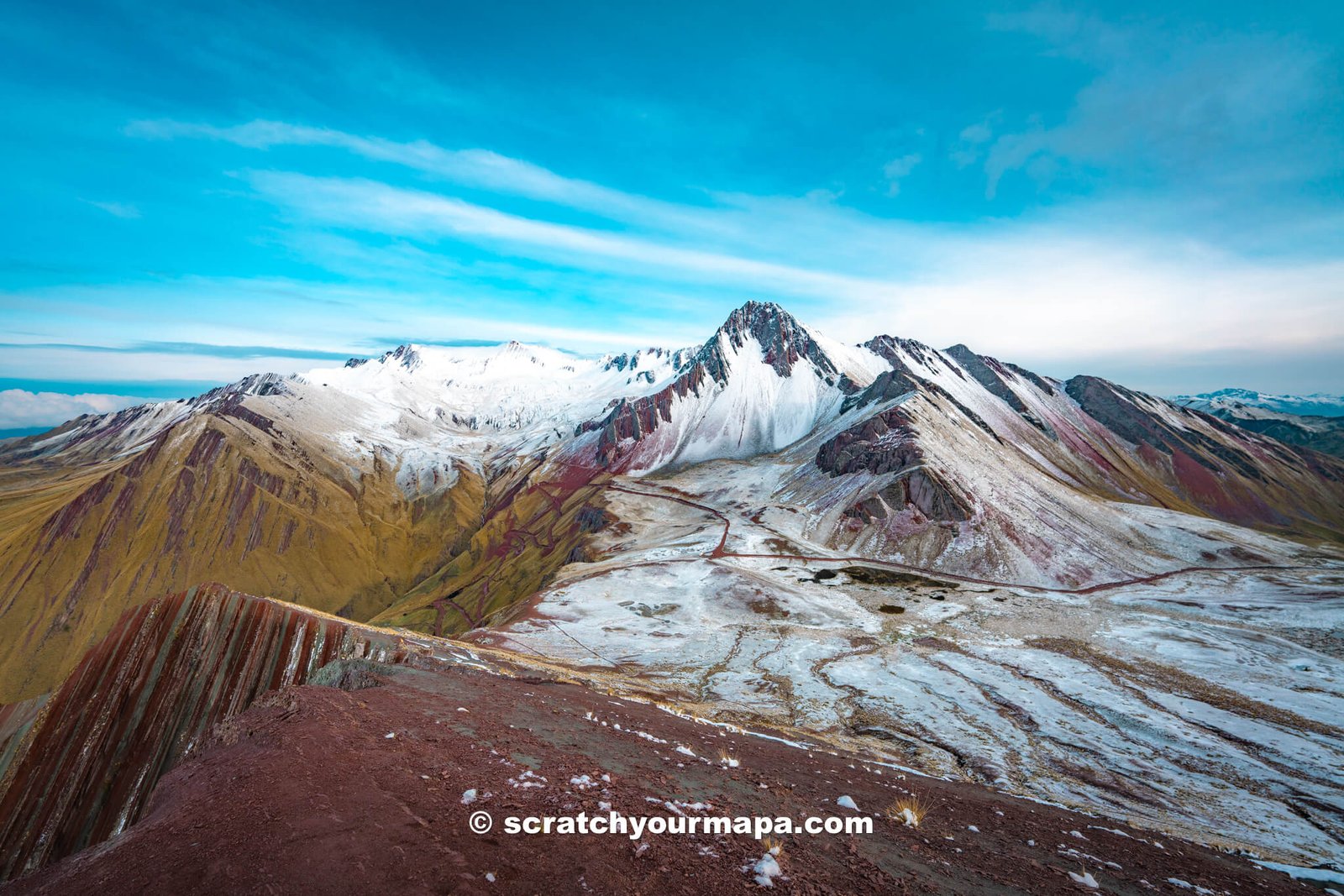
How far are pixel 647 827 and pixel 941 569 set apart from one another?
115 m

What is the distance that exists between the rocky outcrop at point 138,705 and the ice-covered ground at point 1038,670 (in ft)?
94.3

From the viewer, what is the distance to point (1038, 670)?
54.5 meters

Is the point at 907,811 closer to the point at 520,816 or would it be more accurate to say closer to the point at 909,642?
the point at 520,816

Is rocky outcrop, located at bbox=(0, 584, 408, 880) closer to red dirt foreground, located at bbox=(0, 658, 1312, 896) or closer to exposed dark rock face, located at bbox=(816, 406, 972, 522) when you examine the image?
red dirt foreground, located at bbox=(0, 658, 1312, 896)

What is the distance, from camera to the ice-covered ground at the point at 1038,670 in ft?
102

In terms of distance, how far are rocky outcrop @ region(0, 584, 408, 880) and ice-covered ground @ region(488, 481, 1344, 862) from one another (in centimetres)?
2874

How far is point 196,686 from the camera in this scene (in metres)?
18.2

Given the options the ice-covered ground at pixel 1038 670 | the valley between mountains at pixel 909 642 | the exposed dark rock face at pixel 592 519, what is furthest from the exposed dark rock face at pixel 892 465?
the exposed dark rock face at pixel 592 519

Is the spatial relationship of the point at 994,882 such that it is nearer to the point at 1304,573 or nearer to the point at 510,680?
the point at 510,680

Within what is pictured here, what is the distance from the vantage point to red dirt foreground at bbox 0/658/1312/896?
8211mm

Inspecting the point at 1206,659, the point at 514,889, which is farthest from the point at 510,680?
the point at 1206,659

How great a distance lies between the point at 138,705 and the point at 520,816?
16.6 metres

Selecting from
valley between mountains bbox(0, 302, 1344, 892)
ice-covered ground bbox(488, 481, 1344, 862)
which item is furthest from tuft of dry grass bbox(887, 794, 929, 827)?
ice-covered ground bbox(488, 481, 1344, 862)

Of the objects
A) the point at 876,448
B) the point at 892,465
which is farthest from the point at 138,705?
the point at 876,448
